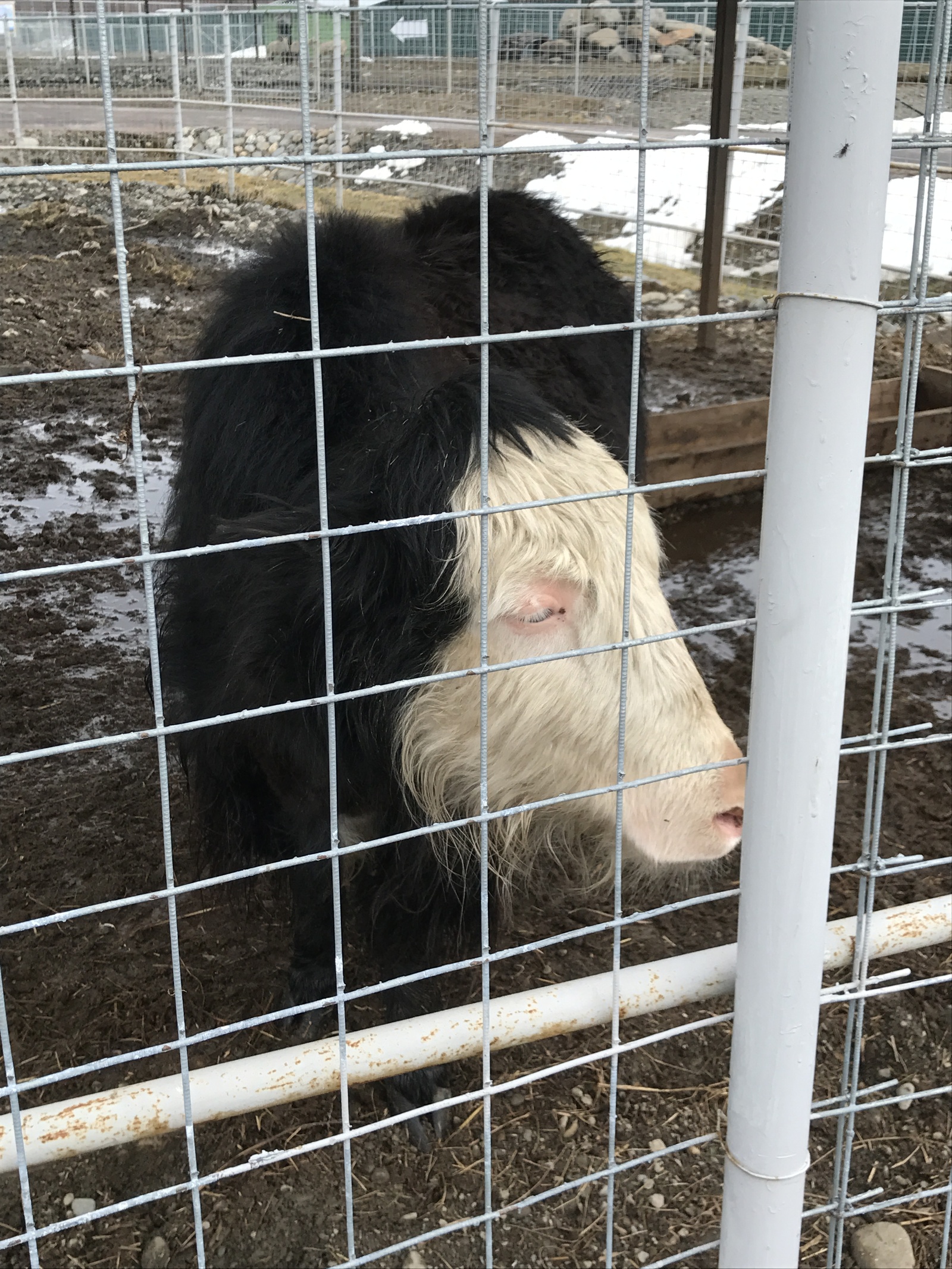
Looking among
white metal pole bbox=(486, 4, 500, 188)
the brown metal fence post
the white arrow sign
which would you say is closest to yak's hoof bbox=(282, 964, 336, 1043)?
white metal pole bbox=(486, 4, 500, 188)

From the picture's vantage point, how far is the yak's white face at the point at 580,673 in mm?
1744

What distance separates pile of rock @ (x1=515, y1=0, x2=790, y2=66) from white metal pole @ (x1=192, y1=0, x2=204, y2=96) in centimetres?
278

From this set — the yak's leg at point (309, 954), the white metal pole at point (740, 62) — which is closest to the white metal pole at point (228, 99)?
the white metal pole at point (740, 62)

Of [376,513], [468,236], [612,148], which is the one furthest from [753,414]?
[612,148]

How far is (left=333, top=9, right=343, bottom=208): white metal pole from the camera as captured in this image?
9422 mm

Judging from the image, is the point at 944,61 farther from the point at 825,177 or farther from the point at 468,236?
the point at 468,236

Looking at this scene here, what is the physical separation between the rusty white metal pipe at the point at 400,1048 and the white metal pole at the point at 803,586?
0.37 feet

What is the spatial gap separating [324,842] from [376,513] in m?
0.72

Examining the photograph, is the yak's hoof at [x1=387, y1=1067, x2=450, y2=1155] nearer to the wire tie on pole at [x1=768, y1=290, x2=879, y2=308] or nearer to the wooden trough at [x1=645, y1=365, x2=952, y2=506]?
the wire tie on pole at [x1=768, y1=290, x2=879, y2=308]

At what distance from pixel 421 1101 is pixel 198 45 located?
11.7 meters

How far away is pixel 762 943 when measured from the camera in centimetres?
146

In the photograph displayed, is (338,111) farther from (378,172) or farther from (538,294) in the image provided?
(538,294)

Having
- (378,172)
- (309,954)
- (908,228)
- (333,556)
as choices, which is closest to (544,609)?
(333,556)

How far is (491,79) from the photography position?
6535 millimetres
